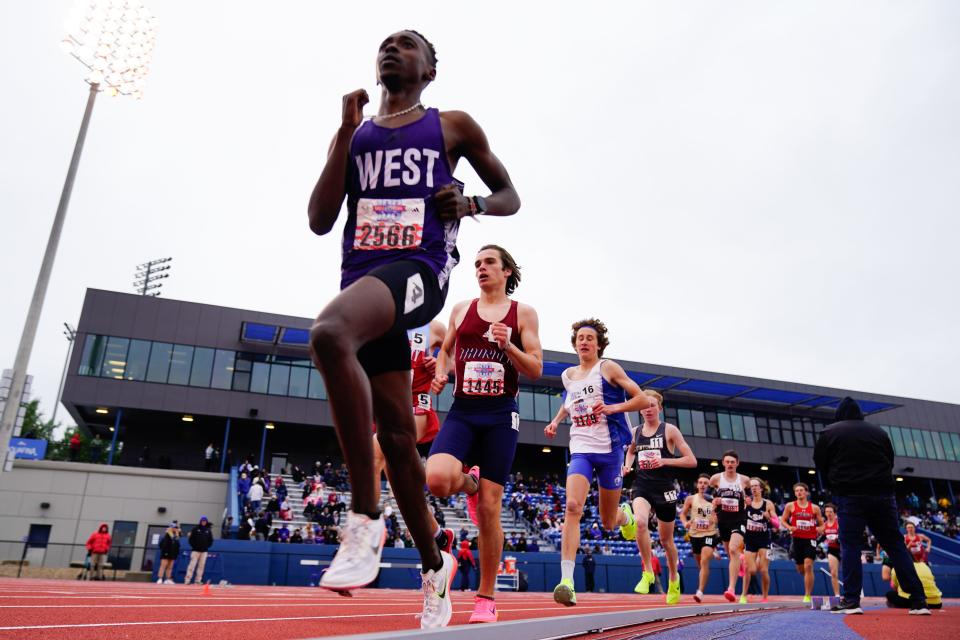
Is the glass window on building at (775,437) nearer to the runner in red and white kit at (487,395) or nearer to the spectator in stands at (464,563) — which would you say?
the spectator in stands at (464,563)

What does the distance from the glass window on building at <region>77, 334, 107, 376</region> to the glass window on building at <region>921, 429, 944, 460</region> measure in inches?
1937

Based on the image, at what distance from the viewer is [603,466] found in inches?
245

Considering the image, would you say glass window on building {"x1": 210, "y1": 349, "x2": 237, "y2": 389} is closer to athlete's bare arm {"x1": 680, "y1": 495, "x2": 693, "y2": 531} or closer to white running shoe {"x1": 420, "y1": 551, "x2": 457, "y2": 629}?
athlete's bare arm {"x1": 680, "y1": 495, "x2": 693, "y2": 531}

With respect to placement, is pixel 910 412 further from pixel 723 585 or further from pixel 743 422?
pixel 723 585

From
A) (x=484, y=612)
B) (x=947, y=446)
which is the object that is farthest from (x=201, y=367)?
(x=947, y=446)

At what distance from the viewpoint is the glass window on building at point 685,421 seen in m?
37.0

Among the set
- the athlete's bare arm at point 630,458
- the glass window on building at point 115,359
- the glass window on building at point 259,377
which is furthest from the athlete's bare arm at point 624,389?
the glass window on building at point 115,359

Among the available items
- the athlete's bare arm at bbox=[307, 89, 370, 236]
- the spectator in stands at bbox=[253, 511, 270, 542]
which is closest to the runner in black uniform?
the athlete's bare arm at bbox=[307, 89, 370, 236]

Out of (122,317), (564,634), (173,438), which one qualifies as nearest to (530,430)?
(173,438)

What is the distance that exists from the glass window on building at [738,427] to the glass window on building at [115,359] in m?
31.8

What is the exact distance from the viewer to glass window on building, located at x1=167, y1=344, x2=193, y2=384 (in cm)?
2909

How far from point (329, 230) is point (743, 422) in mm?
39811

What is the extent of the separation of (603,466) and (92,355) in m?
28.3

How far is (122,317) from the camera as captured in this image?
95.2ft
